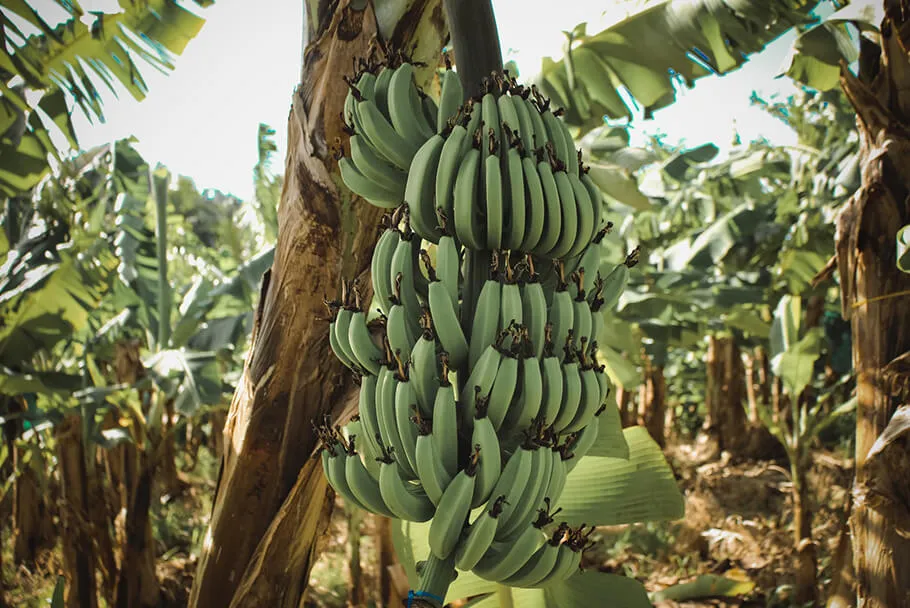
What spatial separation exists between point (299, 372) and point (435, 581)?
52 cm

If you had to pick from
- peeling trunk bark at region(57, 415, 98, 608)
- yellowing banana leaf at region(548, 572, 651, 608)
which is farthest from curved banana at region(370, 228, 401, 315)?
peeling trunk bark at region(57, 415, 98, 608)

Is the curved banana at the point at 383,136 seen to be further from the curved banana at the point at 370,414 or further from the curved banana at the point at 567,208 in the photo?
the curved banana at the point at 370,414

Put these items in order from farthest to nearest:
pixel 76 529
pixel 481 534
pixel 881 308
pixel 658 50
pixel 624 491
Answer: pixel 76 529
pixel 658 50
pixel 881 308
pixel 624 491
pixel 481 534

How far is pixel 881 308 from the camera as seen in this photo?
70.2 inches

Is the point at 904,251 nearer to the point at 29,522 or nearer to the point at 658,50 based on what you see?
the point at 658,50

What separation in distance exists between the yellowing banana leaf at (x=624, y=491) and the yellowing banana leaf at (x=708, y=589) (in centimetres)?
129

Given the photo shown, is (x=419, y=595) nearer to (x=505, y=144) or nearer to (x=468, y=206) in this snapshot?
(x=468, y=206)

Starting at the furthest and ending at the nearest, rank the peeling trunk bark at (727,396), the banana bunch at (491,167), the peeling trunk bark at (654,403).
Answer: the peeling trunk bark at (727,396) < the peeling trunk bark at (654,403) < the banana bunch at (491,167)

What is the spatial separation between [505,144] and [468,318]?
0.25 m

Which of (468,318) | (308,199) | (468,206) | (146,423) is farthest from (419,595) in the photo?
(146,423)

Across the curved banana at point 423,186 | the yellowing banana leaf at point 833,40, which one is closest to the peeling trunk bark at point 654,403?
the yellowing banana leaf at point 833,40

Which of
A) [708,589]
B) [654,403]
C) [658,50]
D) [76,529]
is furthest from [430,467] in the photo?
[654,403]

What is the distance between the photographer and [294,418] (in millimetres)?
1138

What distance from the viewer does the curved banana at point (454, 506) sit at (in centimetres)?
71
